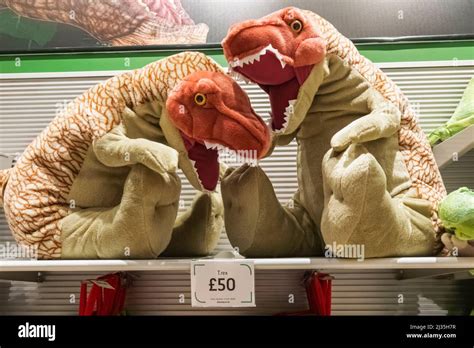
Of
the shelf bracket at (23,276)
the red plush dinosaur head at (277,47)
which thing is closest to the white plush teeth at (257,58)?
the red plush dinosaur head at (277,47)

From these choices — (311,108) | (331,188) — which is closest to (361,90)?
(311,108)

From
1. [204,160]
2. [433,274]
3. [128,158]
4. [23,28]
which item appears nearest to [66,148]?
[128,158]

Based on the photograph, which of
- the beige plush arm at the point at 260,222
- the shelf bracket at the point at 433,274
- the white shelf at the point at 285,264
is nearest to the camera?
the white shelf at the point at 285,264

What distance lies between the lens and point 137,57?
4.34 feet

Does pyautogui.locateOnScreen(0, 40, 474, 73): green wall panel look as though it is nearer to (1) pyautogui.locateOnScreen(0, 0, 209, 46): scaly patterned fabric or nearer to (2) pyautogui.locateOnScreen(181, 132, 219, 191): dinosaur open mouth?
(1) pyautogui.locateOnScreen(0, 0, 209, 46): scaly patterned fabric

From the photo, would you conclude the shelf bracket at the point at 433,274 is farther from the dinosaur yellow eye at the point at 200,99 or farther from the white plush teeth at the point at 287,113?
the dinosaur yellow eye at the point at 200,99

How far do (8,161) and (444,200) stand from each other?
0.97m

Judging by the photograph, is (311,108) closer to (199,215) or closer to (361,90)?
(361,90)

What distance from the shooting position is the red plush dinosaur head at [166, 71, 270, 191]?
1.03m

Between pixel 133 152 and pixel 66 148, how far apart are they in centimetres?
17

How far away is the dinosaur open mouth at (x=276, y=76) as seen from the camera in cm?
106

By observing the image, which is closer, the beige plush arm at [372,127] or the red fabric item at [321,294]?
the beige plush arm at [372,127]

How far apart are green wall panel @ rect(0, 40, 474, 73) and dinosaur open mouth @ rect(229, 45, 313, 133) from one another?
0.22 metres

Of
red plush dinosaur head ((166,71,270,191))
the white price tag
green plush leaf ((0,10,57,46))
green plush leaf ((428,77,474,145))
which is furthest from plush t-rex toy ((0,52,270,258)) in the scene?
green plush leaf ((428,77,474,145))
